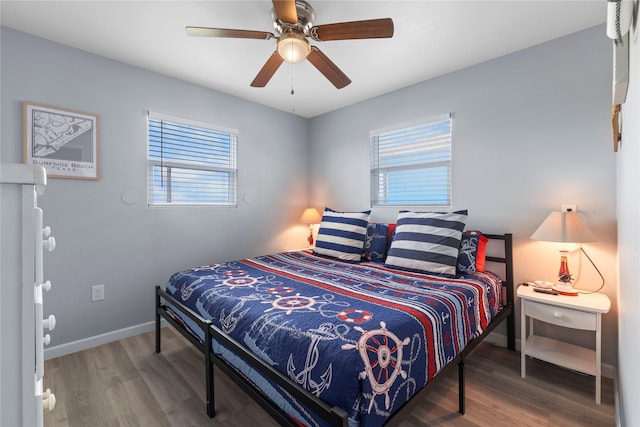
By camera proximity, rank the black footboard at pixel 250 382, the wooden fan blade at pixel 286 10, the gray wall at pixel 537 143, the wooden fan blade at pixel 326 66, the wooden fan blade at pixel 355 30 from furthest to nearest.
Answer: the gray wall at pixel 537 143 → the wooden fan blade at pixel 326 66 → the wooden fan blade at pixel 355 30 → the wooden fan blade at pixel 286 10 → the black footboard at pixel 250 382

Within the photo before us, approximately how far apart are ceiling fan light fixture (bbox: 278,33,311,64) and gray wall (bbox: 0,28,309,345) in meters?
1.67

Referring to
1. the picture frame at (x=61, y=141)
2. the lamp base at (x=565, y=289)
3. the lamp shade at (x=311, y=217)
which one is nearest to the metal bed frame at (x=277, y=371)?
the lamp base at (x=565, y=289)

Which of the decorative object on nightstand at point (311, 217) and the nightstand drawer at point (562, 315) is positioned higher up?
the decorative object on nightstand at point (311, 217)

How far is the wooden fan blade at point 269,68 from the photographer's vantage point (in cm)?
195

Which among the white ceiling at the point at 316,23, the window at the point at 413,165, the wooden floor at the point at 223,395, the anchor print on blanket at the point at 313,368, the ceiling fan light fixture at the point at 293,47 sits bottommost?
the wooden floor at the point at 223,395

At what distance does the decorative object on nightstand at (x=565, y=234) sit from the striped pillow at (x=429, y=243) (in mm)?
541

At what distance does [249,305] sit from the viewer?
1567 mm

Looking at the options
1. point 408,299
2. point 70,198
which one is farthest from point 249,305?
point 70,198

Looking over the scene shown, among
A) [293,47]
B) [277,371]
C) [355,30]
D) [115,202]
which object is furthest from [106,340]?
[355,30]

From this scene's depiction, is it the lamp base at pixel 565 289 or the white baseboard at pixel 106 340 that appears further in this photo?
the white baseboard at pixel 106 340

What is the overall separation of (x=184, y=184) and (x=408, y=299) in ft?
8.26

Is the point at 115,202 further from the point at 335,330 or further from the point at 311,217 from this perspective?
the point at 335,330

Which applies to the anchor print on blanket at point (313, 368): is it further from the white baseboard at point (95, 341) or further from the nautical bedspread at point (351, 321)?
the white baseboard at point (95, 341)

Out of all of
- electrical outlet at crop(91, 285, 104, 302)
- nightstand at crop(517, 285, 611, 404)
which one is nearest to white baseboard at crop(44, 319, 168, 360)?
electrical outlet at crop(91, 285, 104, 302)
